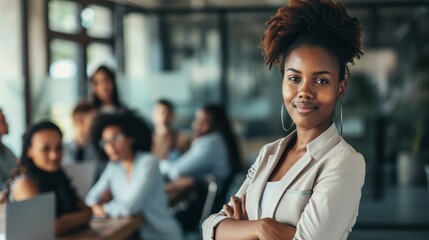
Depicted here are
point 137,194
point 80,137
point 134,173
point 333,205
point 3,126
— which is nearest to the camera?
point 333,205

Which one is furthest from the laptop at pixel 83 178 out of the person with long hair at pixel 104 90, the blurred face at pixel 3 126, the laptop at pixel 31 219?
the blurred face at pixel 3 126

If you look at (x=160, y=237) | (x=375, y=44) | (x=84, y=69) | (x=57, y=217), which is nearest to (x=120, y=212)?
(x=160, y=237)

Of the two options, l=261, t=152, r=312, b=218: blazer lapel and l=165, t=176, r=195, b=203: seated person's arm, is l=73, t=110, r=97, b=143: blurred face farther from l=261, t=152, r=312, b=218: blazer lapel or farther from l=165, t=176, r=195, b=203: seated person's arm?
l=261, t=152, r=312, b=218: blazer lapel

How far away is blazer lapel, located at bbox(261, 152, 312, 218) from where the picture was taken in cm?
173

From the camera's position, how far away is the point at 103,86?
627 centimetres

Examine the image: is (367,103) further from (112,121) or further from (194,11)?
(112,121)

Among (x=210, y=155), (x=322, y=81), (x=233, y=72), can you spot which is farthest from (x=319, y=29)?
(x=233, y=72)

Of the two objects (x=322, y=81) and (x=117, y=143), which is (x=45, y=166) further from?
(x=322, y=81)

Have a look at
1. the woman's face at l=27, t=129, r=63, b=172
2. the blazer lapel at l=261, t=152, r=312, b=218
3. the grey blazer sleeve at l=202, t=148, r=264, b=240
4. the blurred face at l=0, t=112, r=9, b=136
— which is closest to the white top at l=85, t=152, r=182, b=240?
the woman's face at l=27, t=129, r=63, b=172

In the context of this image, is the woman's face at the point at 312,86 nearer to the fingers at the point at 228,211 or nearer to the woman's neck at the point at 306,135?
the woman's neck at the point at 306,135

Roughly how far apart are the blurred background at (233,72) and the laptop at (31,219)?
14.9ft

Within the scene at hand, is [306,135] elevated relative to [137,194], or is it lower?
elevated

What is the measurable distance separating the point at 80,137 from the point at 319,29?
4568mm

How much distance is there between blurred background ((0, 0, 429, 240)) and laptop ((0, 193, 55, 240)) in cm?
454
